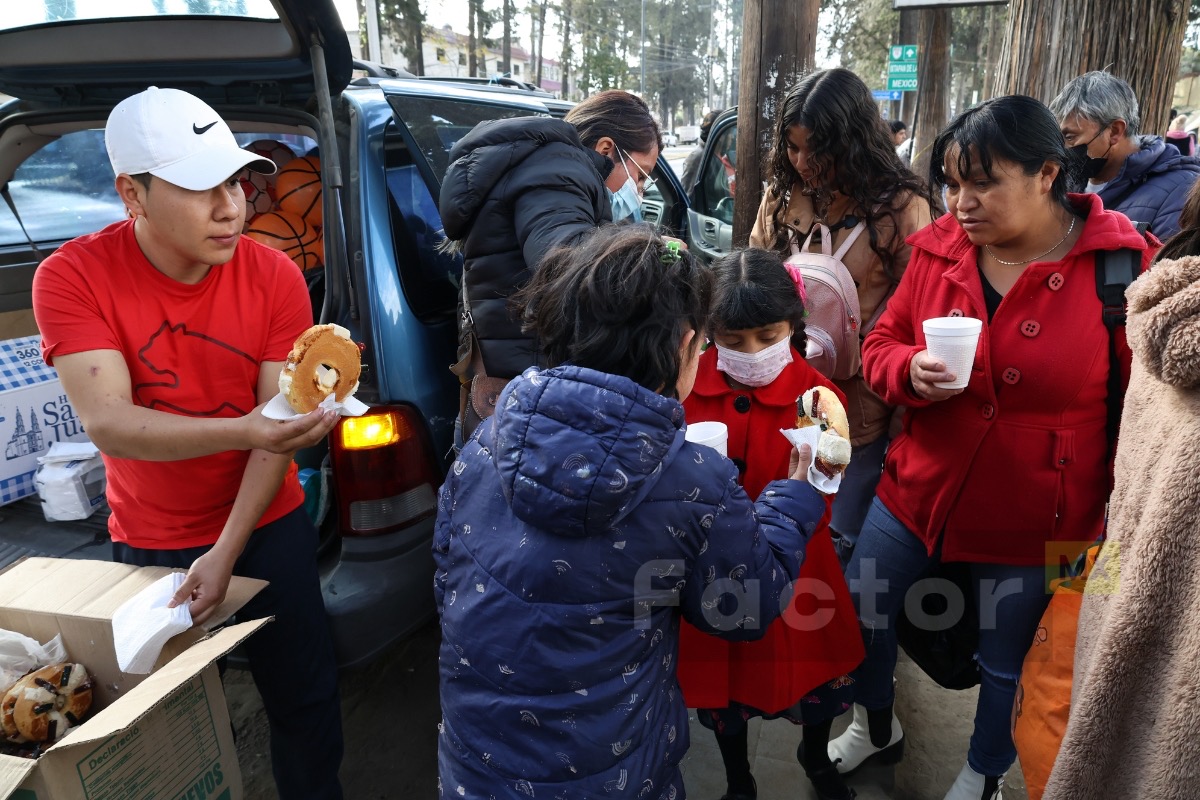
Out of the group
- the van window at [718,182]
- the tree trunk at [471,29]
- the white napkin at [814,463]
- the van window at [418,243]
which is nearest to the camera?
the white napkin at [814,463]

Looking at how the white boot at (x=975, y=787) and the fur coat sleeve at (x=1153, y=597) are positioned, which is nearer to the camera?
the fur coat sleeve at (x=1153, y=597)

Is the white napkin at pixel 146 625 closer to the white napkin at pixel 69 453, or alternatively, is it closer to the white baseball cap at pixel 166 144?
the white baseball cap at pixel 166 144

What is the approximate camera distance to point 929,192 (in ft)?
7.45

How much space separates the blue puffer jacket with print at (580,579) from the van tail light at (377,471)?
2.78ft

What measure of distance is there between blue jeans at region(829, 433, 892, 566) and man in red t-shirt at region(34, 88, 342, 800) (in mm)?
1694

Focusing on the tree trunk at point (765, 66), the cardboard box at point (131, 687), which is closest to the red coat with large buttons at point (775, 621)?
the cardboard box at point (131, 687)

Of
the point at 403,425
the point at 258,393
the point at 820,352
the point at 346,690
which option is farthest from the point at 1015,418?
the point at 346,690

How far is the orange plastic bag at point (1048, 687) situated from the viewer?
148cm

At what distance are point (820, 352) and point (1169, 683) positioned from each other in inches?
50.6

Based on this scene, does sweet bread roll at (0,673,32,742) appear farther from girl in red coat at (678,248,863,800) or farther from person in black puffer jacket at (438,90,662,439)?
girl in red coat at (678,248,863,800)

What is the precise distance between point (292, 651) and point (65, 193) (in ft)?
9.42

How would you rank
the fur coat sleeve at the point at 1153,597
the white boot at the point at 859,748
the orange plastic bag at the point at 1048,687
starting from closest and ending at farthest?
1. the fur coat sleeve at the point at 1153,597
2. the orange plastic bag at the point at 1048,687
3. the white boot at the point at 859,748

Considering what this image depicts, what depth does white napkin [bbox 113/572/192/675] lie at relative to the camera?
155 cm

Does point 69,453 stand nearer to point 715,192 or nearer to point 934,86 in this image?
point 715,192
